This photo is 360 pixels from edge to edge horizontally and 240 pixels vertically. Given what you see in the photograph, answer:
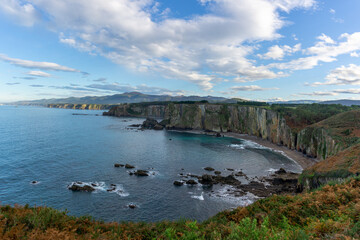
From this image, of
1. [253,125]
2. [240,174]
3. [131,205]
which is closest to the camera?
[131,205]

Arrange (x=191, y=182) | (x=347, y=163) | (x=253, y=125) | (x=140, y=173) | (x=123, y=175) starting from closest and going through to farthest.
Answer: (x=347, y=163) < (x=191, y=182) < (x=123, y=175) < (x=140, y=173) < (x=253, y=125)

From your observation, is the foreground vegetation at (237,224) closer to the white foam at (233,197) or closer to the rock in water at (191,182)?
the white foam at (233,197)

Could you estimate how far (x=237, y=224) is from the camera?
12.3 meters

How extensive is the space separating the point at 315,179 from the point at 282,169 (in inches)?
897

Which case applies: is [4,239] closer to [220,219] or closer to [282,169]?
[220,219]

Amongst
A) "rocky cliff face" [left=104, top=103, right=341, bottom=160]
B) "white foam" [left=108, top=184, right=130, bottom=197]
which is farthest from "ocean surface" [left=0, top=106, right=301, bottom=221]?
"rocky cliff face" [left=104, top=103, right=341, bottom=160]

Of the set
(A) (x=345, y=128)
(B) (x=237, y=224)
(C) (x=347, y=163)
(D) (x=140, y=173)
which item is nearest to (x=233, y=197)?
(C) (x=347, y=163)

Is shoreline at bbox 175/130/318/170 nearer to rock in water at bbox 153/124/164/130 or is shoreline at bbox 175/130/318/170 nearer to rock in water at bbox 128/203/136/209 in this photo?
rock in water at bbox 153/124/164/130

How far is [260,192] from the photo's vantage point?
3994 cm

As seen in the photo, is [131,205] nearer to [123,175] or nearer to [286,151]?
[123,175]

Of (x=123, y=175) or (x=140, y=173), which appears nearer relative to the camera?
(x=123, y=175)

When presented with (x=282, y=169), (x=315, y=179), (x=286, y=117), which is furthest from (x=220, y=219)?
(x=286, y=117)

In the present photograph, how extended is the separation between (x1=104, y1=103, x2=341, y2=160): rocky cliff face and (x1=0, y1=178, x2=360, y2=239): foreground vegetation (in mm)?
48498

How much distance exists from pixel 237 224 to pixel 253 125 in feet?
347
